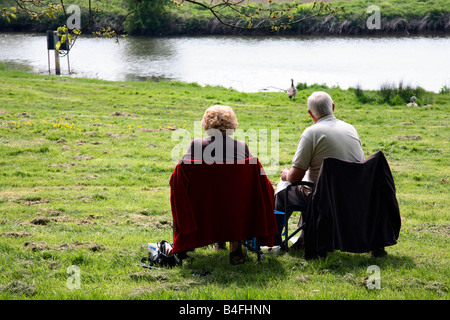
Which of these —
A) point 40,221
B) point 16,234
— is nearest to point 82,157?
point 40,221

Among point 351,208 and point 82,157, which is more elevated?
point 351,208

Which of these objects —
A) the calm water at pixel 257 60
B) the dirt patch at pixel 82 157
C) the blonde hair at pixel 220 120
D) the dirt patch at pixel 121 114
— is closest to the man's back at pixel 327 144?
the blonde hair at pixel 220 120

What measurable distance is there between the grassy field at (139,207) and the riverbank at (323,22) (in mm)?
35415

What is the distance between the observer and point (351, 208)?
15.3 ft

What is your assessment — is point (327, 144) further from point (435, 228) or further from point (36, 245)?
point (36, 245)

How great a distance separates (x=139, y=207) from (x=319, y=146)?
326cm

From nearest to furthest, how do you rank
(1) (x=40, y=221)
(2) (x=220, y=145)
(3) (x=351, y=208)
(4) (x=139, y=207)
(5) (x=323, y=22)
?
1. (2) (x=220, y=145)
2. (3) (x=351, y=208)
3. (1) (x=40, y=221)
4. (4) (x=139, y=207)
5. (5) (x=323, y=22)

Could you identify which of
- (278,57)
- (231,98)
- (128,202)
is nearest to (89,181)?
(128,202)

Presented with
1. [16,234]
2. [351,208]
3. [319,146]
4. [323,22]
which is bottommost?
[16,234]

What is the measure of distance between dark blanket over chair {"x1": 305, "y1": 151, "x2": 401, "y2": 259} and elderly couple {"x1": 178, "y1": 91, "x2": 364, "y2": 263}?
1.01ft

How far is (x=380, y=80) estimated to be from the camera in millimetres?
29156

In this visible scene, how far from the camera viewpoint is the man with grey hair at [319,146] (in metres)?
4.84

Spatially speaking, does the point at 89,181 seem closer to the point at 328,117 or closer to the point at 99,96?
the point at 328,117

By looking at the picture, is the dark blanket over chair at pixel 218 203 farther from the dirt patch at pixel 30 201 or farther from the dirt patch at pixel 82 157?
the dirt patch at pixel 82 157
